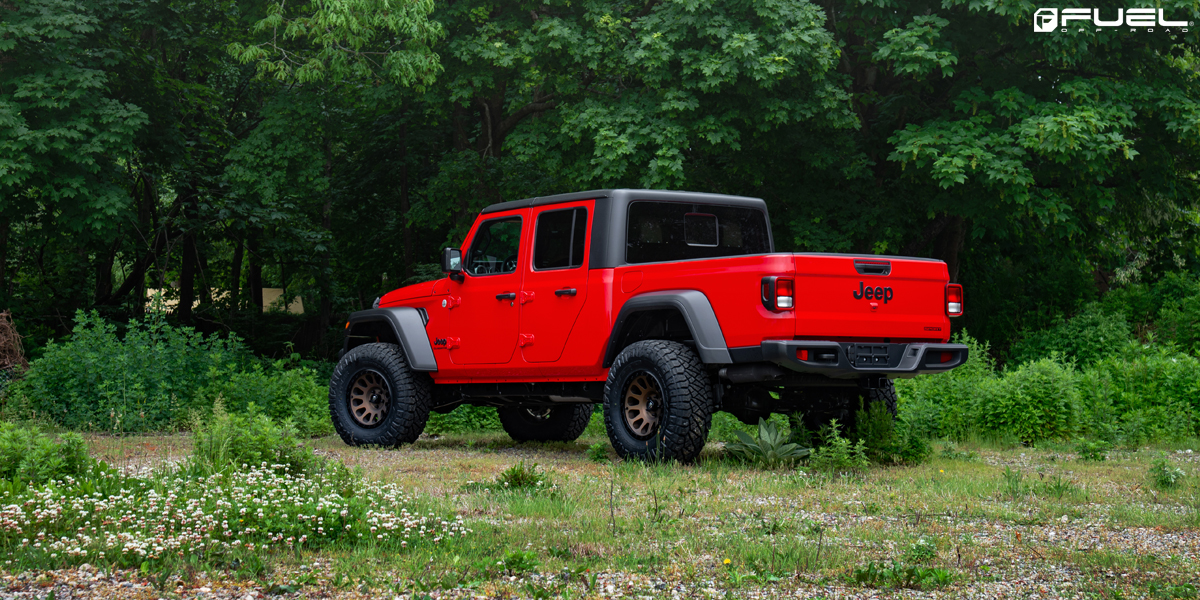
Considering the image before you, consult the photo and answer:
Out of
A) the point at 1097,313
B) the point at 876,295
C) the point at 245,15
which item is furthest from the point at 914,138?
the point at 245,15

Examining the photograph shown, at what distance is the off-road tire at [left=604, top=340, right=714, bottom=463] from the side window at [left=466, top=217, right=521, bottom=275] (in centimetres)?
181

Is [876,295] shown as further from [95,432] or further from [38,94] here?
[38,94]

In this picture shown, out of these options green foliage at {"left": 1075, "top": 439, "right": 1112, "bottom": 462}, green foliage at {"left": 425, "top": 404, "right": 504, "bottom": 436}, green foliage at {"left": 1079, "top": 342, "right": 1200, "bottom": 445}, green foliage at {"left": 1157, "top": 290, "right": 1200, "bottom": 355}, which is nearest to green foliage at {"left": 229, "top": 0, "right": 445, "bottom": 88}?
green foliage at {"left": 425, "top": 404, "right": 504, "bottom": 436}

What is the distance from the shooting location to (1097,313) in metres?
18.0

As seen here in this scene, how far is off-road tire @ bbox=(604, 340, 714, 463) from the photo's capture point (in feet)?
26.6

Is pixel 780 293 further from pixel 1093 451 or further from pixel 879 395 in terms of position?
pixel 1093 451

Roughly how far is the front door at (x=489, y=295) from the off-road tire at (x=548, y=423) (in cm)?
161

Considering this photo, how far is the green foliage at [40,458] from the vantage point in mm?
5988

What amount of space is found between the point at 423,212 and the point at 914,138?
863cm

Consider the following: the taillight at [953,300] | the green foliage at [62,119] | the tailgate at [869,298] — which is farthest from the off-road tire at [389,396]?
the green foliage at [62,119]

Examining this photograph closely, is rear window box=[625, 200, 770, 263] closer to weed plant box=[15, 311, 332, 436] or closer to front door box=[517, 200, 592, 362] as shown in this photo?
front door box=[517, 200, 592, 362]

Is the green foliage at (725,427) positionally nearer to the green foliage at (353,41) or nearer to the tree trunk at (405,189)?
the green foliage at (353,41)

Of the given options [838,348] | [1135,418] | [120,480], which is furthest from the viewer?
[1135,418]

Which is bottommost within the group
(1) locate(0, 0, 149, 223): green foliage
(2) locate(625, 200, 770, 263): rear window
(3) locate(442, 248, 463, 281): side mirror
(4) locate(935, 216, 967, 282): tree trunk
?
(3) locate(442, 248, 463, 281): side mirror
